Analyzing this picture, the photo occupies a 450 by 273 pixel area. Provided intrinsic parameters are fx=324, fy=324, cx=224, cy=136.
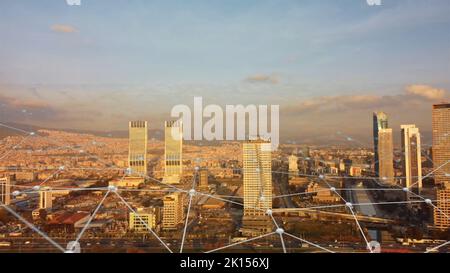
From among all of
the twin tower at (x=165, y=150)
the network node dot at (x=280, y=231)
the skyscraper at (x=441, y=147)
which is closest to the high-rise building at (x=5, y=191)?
the twin tower at (x=165, y=150)

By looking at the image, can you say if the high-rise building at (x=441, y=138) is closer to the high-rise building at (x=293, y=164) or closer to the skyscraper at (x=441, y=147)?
the skyscraper at (x=441, y=147)

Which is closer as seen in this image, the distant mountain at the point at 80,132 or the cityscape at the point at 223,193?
the cityscape at the point at 223,193

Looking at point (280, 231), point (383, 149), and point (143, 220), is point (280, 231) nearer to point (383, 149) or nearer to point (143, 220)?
point (143, 220)

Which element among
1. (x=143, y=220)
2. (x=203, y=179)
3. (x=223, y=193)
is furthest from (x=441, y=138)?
(x=143, y=220)
